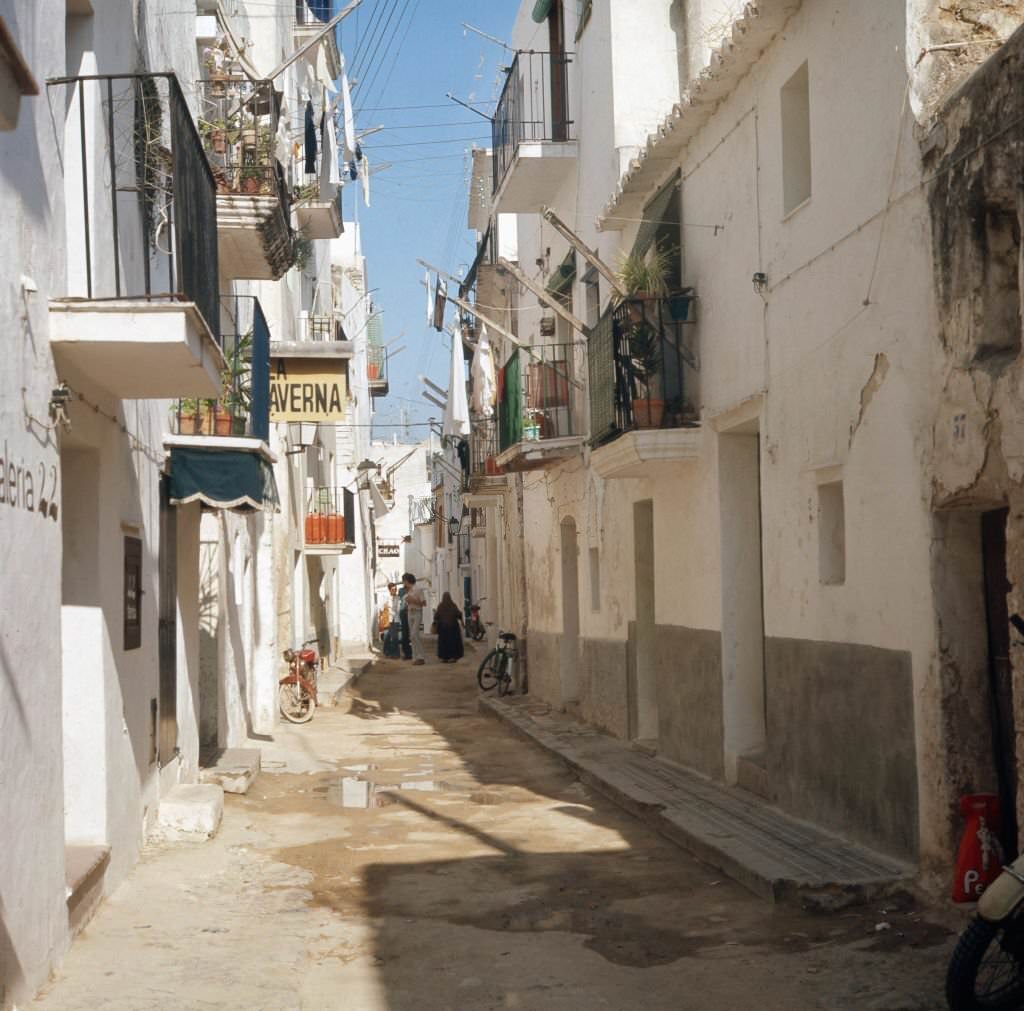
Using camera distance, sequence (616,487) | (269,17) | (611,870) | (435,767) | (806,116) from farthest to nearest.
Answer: (269,17) < (616,487) < (435,767) < (806,116) < (611,870)

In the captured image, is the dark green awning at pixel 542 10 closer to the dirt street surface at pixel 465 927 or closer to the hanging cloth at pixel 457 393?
the hanging cloth at pixel 457 393

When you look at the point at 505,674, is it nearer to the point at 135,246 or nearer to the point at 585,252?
the point at 585,252

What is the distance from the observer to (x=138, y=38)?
1012 centimetres

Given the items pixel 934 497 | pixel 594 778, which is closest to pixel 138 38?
pixel 934 497

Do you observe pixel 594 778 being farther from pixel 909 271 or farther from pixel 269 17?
pixel 269 17

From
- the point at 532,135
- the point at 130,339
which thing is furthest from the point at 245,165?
the point at 532,135

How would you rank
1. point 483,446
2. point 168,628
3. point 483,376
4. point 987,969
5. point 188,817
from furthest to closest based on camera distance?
point 483,446, point 483,376, point 168,628, point 188,817, point 987,969

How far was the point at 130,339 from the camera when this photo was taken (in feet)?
23.4

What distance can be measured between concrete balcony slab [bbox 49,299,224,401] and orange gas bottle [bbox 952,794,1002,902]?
188 inches

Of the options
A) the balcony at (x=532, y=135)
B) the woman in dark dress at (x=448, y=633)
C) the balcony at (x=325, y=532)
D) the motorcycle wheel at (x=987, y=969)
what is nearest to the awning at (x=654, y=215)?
the balcony at (x=532, y=135)

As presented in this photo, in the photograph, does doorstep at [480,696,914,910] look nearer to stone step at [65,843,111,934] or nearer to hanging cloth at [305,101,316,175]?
stone step at [65,843,111,934]

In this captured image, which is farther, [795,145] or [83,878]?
[795,145]

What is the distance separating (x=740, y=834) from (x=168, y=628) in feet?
16.1

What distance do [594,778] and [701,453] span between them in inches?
124
